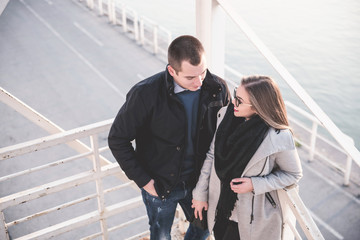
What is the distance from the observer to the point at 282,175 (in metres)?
2.41

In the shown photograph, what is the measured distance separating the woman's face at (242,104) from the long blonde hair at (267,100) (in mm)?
38

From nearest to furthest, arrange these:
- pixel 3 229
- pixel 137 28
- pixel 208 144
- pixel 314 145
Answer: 1. pixel 208 144
2. pixel 3 229
3. pixel 314 145
4. pixel 137 28

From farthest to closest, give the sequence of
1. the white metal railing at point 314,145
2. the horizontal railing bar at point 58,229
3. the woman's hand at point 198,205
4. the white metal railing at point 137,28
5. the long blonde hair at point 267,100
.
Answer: the white metal railing at point 137,28
the white metal railing at point 314,145
the horizontal railing bar at point 58,229
the woman's hand at point 198,205
the long blonde hair at point 267,100

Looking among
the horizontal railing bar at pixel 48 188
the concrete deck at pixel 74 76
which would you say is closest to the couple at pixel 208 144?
the horizontal railing bar at pixel 48 188

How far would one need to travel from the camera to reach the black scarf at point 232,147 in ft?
7.79

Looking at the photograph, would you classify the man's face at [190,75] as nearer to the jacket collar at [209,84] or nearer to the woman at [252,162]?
the jacket collar at [209,84]

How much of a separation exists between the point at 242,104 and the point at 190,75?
368 millimetres

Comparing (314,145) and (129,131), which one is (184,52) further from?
(314,145)

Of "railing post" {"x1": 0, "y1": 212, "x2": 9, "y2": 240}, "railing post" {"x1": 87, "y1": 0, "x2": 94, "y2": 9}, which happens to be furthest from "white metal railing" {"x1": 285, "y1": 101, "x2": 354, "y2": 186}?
"railing post" {"x1": 87, "y1": 0, "x2": 94, "y2": 9}

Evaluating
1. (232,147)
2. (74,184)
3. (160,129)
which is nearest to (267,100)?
(232,147)

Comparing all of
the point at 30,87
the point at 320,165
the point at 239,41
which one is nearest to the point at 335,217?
the point at 320,165

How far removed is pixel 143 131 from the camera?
8.89 ft

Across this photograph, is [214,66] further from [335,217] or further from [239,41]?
[239,41]

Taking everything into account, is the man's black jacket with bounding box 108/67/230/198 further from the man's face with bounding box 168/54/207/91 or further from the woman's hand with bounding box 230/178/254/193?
the woman's hand with bounding box 230/178/254/193
